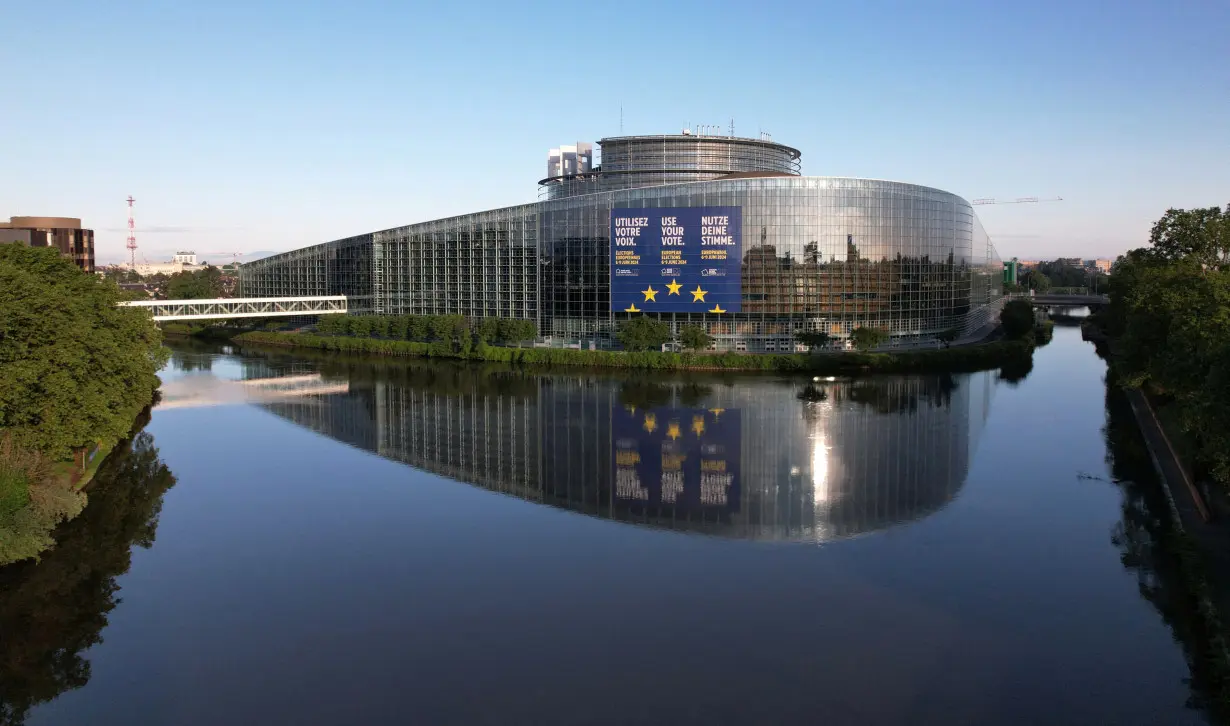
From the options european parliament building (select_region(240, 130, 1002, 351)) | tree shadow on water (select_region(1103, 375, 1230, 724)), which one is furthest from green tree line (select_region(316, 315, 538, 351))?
tree shadow on water (select_region(1103, 375, 1230, 724))

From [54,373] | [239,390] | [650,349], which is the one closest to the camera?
[54,373]

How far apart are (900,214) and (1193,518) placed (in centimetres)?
3295

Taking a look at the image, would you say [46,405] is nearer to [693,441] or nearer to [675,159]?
[693,441]

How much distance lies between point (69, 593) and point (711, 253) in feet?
115

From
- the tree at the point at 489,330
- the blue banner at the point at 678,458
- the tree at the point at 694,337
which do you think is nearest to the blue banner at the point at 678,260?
the tree at the point at 694,337

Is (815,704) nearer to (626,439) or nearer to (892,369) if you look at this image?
(626,439)

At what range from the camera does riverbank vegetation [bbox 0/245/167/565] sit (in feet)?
53.4

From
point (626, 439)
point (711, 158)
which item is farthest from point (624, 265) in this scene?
point (626, 439)

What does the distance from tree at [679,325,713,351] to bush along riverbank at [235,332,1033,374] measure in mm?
596

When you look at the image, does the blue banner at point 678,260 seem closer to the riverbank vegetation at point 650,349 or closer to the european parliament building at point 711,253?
the european parliament building at point 711,253

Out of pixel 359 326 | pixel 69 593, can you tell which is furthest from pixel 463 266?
pixel 69 593

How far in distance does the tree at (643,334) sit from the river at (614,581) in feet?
48.1

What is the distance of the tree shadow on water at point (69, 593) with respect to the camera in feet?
38.7

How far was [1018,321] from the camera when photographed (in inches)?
2160
